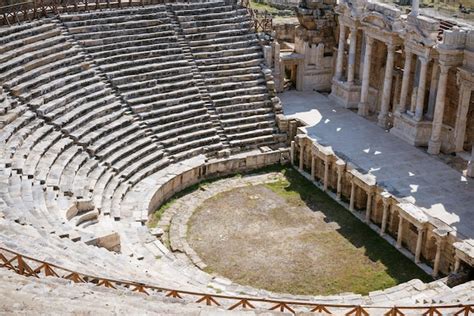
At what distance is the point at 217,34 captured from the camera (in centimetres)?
2961

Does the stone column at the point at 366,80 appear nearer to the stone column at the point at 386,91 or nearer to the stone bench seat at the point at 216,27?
the stone column at the point at 386,91

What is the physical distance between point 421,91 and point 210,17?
982 cm

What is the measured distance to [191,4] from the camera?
3005cm

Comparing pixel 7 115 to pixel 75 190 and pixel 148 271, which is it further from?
pixel 148 271

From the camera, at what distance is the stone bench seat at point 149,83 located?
26391 millimetres

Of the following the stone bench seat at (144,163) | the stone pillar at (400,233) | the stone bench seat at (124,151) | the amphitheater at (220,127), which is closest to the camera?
the amphitheater at (220,127)

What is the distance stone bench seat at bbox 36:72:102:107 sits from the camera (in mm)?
23500

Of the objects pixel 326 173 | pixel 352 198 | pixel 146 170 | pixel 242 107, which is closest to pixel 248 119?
pixel 242 107

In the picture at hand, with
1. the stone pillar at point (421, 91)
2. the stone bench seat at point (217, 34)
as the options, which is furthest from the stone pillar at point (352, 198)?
the stone bench seat at point (217, 34)

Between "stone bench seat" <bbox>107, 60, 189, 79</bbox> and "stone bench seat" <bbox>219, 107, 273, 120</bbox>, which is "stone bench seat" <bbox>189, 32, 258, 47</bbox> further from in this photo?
"stone bench seat" <bbox>219, 107, 273, 120</bbox>

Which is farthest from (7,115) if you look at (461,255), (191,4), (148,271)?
(461,255)

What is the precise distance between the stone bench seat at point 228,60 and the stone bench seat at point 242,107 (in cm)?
197

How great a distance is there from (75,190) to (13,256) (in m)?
7.47

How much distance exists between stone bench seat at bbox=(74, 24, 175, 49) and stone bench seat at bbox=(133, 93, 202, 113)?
10.2 feet
